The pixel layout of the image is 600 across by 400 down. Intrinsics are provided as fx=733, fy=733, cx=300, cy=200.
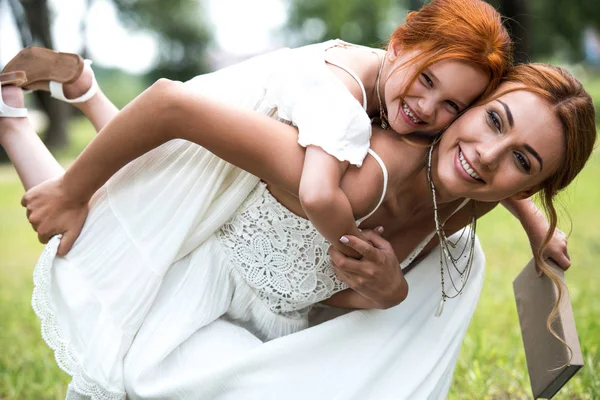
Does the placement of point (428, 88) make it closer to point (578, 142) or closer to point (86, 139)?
point (578, 142)


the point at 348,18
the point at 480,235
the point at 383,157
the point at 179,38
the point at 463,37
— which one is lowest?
the point at 348,18

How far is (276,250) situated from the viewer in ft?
8.68

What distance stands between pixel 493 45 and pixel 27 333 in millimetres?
3642

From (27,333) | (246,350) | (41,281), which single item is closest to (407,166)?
(246,350)

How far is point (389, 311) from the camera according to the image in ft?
9.23

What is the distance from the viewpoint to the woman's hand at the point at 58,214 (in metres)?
2.72

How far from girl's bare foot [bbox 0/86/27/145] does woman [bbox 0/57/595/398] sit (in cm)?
42

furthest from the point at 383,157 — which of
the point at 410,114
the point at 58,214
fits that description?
the point at 58,214

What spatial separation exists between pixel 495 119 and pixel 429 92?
230 mm

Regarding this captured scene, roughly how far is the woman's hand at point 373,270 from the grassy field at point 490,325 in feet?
2.01

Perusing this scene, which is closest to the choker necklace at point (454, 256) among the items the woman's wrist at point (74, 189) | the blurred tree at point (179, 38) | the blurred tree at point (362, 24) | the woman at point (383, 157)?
the woman at point (383, 157)

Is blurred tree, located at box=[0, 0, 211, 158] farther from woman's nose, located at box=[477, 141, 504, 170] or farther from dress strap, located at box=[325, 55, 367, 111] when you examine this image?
woman's nose, located at box=[477, 141, 504, 170]

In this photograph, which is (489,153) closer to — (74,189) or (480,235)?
(74,189)

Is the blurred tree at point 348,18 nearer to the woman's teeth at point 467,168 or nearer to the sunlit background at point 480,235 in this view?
the sunlit background at point 480,235
